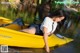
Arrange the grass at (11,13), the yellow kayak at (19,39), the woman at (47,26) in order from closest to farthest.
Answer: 1. the yellow kayak at (19,39)
2. the woman at (47,26)
3. the grass at (11,13)

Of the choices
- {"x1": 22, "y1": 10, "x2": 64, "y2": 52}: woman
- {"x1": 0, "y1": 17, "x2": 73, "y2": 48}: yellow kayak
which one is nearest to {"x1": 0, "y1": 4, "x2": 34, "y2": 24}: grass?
{"x1": 22, "y1": 10, "x2": 64, "y2": 52}: woman

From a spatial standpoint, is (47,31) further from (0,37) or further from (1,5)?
(1,5)

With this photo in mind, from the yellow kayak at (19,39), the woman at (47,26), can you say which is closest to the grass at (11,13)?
the woman at (47,26)

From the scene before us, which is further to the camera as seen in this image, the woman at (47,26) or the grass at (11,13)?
the grass at (11,13)

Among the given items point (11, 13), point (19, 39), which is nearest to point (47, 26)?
point (19, 39)

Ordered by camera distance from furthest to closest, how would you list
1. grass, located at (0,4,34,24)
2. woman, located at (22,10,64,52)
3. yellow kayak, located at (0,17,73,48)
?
grass, located at (0,4,34,24)
woman, located at (22,10,64,52)
yellow kayak, located at (0,17,73,48)

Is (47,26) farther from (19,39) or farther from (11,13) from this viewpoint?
(11,13)

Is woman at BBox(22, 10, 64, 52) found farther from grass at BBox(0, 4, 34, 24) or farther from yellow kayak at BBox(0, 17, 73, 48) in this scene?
grass at BBox(0, 4, 34, 24)

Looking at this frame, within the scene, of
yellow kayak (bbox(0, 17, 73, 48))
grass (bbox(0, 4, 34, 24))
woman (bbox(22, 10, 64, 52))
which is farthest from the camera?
grass (bbox(0, 4, 34, 24))

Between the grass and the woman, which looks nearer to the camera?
the woman

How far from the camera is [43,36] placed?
584cm

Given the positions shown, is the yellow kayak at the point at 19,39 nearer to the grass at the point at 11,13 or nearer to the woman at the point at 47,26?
the woman at the point at 47,26

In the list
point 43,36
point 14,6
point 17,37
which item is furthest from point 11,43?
point 14,6

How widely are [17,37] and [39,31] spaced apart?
1.65 ft
